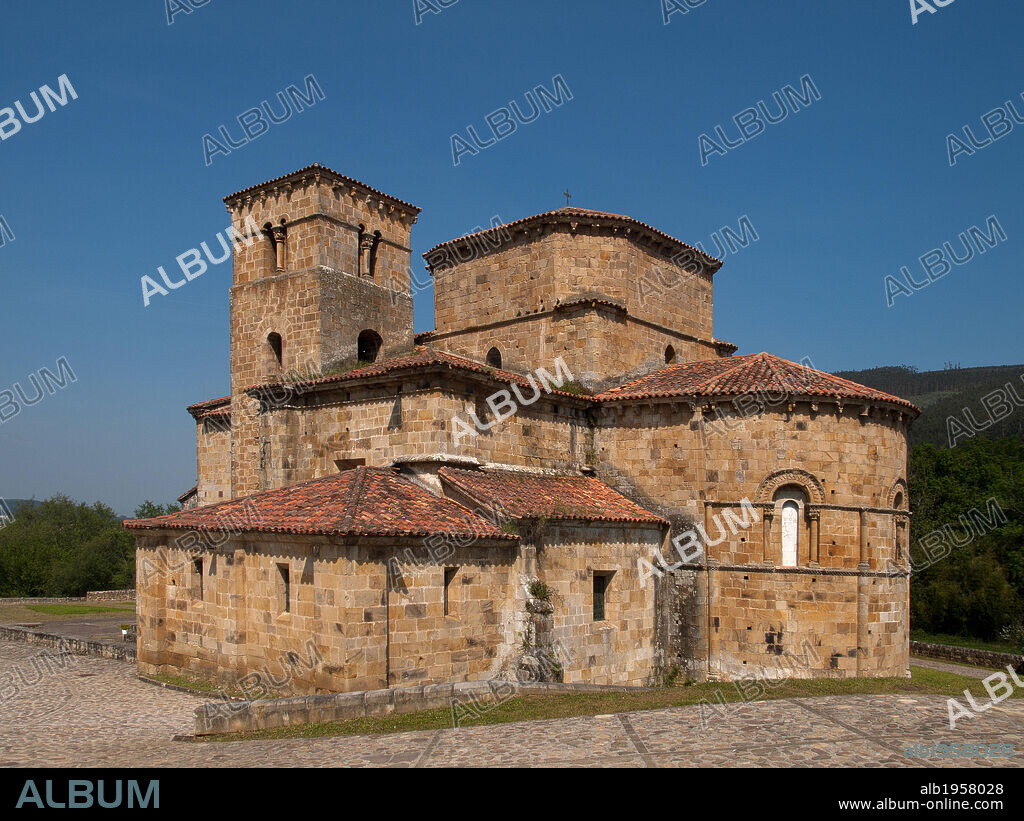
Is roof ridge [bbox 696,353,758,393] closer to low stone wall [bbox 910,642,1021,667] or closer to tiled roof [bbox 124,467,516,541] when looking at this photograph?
tiled roof [bbox 124,467,516,541]

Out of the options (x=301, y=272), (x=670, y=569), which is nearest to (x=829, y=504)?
(x=670, y=569)

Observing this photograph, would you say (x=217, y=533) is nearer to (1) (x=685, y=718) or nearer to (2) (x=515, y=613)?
(2) (x=515, y=613)

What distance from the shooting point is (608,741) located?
354 inches

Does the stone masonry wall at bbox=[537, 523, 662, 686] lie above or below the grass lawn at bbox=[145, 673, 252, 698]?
above

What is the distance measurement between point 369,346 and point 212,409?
5.51 meters

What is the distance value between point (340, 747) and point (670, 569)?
9932 millimetres

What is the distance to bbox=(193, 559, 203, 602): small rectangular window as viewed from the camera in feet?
51.1

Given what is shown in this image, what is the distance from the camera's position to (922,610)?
37.4 m

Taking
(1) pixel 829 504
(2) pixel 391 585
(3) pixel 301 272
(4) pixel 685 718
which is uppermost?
(3) pixel 301 272

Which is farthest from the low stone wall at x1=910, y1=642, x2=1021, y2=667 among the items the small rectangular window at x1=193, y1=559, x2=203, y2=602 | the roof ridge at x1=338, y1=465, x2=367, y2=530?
the small rectangular window at x1=193, y1=559, x2=203, y2=602

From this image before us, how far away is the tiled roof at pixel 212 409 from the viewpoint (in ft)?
72.7

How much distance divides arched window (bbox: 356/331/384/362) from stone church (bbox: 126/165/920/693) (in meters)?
0.04

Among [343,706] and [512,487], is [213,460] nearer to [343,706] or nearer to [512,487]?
[512,487]
